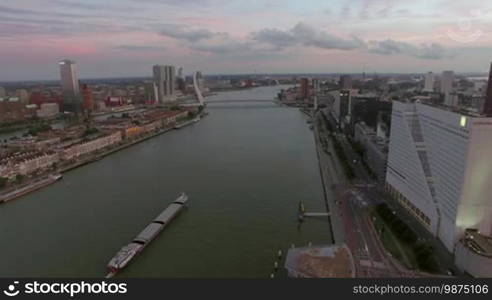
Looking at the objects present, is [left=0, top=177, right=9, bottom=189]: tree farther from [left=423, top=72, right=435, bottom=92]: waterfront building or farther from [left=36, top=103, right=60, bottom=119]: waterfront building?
[left=423, top=72, right=435, bottom=92]: waterfront building

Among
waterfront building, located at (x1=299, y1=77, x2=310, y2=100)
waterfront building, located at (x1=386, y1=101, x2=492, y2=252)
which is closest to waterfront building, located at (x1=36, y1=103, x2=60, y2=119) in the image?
waterfront building, located at (x1=299, y1=77, x2=310, y2=100)

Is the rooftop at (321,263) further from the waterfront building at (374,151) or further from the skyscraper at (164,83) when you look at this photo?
the skyscraper at (164,83)

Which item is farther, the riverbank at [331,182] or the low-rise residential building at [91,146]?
the low-rise residential building at [91,146]

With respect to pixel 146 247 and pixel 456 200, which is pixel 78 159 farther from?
pixel 456 200

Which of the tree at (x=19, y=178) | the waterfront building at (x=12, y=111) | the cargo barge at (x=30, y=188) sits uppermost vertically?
the waterfront building at (x=12, y=111)

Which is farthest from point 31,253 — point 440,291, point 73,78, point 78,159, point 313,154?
point 73,78

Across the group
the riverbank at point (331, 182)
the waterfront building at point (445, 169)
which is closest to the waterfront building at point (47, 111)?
the riverbank at point (331, 182)

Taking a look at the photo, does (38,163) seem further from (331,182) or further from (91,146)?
(331,182)
